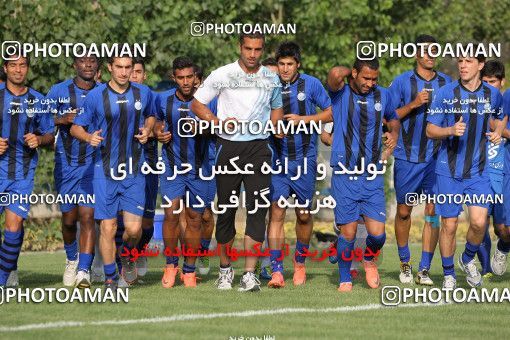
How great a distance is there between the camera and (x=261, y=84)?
47.2 ft

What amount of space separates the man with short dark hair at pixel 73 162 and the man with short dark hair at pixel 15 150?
2.16ft

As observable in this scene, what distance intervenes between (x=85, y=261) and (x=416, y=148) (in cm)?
410

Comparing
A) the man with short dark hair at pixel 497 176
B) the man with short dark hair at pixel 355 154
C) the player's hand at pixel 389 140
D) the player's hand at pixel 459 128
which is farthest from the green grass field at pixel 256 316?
the player's hand at pixel 459 128

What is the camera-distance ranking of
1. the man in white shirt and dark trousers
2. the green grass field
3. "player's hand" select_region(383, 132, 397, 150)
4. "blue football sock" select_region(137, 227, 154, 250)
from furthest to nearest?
"blue football sock" select_region(137, 227, 154, 250), "player's hand" select_region(383, 132, 397, 150), the man in white shirt and dark trousers, the green grass field

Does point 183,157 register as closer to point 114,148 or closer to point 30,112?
point 114,148

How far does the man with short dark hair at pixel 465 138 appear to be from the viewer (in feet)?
46.9

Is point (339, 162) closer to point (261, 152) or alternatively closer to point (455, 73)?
point (261, 152)

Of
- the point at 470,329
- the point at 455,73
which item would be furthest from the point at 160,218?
the point at 455,73

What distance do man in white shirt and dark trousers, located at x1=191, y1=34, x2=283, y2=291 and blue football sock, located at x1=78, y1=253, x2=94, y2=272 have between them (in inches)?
62.0

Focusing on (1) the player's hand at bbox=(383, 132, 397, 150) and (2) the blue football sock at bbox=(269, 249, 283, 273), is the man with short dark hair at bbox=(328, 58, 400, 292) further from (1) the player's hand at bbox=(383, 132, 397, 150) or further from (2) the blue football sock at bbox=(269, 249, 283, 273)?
(2) the blue football sock at bbox=(269, 249, 283, 273)

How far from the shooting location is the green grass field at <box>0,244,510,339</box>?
11.3 m

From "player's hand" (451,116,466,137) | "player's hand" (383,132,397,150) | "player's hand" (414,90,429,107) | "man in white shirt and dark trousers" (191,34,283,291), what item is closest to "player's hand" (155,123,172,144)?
"man in white shirt and dark trousers" (191,34,283,291)

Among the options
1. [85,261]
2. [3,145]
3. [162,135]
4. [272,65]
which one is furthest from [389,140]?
[3,145]

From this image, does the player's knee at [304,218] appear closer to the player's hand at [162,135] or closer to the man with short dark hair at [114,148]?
the player's hand at [162,135]
